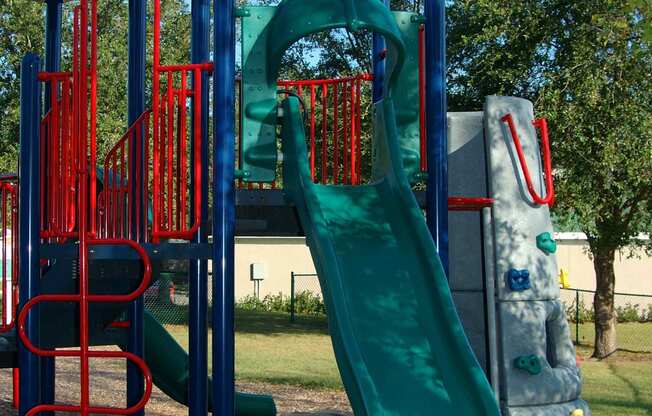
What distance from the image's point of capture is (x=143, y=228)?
272 inches

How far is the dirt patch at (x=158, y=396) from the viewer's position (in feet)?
37.5

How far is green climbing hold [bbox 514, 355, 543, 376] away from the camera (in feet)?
25.6

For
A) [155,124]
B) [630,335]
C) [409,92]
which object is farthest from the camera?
[630,335]

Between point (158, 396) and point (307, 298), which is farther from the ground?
point (307, 298)

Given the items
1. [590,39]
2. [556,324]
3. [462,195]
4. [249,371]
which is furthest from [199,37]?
[590,39]

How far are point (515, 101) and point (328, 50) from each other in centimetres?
1545

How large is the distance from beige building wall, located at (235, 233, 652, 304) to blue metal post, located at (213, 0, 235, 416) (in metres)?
23.9

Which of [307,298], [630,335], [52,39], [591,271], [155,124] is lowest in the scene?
[630,335]

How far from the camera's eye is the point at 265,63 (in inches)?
281

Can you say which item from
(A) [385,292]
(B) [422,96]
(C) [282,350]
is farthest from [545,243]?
(C) [282,350]

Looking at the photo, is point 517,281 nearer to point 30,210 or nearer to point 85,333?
point 85,333

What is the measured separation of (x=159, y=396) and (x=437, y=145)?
23.9 ft

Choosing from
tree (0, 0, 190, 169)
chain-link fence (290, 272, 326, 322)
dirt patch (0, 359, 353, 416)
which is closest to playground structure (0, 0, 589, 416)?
dirt patch (0, 359, 353, 416)

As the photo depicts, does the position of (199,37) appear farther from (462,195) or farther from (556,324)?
(556,324)
